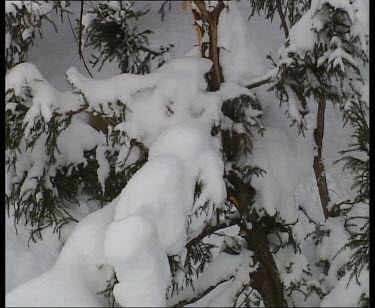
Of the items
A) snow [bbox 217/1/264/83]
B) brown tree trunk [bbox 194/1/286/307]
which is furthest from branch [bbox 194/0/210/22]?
snow [bbox 217/1/264/83]

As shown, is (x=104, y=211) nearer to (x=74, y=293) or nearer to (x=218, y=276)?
(x=74, y=293)

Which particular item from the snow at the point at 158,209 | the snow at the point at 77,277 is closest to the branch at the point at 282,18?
the snow at the point at 158,209

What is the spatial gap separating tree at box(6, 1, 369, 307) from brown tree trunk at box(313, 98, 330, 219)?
9cm

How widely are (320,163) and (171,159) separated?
1609 millimetres

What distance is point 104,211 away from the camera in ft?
6.77

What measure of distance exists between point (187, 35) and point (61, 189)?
3.63 feet

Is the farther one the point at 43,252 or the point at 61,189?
the point at 43,252

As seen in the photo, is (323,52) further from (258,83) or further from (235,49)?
(235,49)

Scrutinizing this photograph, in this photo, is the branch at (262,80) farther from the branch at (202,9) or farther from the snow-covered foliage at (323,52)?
the branch at (202,9)

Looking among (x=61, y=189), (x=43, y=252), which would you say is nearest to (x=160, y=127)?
(x=61, y=189)

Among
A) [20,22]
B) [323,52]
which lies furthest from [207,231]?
[20,22]

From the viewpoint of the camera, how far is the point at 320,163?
330cm

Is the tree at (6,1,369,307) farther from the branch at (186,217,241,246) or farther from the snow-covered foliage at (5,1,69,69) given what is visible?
the snow-covered foliage at (5,1,69,69)

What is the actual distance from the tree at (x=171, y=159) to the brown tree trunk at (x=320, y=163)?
0.31 feet
